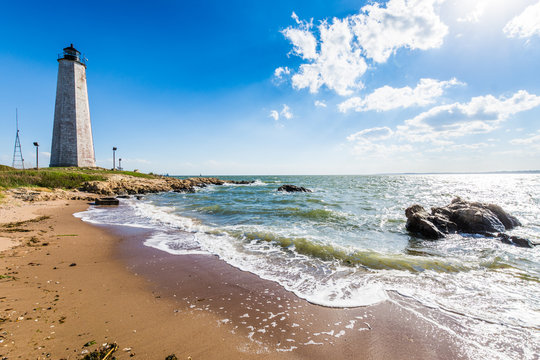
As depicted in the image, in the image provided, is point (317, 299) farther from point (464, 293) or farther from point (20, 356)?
point (20, 356)

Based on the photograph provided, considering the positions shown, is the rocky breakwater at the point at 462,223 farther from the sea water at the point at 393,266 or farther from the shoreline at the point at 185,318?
the shoreline at the point at 185,318

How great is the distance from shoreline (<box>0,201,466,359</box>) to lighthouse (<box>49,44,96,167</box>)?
3947cm

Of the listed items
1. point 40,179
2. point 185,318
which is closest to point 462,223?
point 185,318

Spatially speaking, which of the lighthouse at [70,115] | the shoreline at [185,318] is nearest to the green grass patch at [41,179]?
the lighthouse at [70,115]

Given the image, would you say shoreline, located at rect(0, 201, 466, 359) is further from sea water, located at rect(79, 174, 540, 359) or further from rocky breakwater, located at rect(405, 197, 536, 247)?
rocky breakwater, located at rect(405, 197, 536, 247)

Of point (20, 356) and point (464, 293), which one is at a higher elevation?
point (20, 356)

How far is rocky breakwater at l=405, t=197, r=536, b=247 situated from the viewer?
403 inches

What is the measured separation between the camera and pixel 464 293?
16.1 ft

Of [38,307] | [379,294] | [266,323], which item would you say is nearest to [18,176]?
[38,307]

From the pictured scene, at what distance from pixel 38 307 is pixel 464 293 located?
8648 mm

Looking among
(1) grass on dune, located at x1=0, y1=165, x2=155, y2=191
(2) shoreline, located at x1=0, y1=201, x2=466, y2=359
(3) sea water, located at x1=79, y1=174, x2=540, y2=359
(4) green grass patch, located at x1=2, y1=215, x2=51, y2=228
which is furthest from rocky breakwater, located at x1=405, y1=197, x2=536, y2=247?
(1) grass on dune, located at x1=0, y1=165, x2=155, y2=191

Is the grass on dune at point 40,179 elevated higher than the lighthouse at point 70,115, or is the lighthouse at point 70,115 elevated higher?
the lighthouse at point 70,115

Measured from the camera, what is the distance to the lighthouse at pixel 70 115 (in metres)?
34.5

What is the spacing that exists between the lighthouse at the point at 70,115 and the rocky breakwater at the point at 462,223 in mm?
47091
